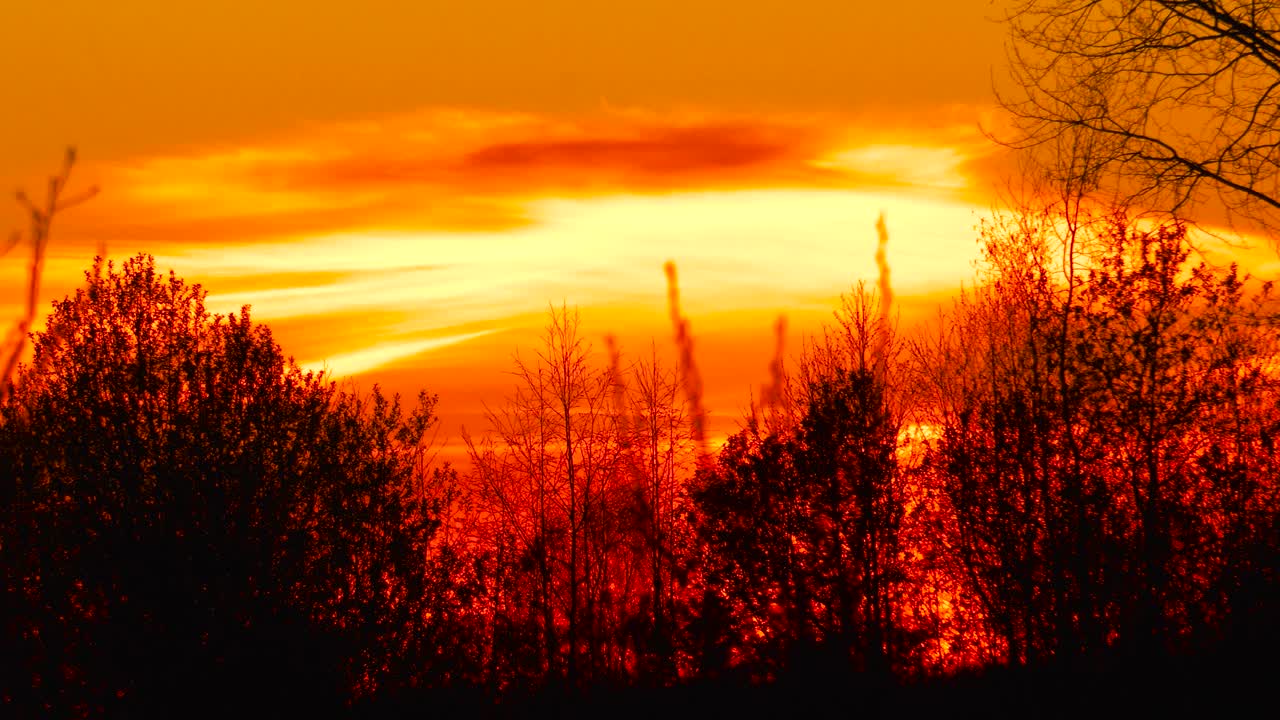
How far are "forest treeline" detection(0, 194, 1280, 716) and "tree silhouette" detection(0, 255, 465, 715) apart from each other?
0.23 feet

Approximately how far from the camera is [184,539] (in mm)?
30078

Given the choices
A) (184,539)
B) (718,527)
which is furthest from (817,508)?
(184,539)

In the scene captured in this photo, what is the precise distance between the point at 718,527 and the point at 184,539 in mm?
16009

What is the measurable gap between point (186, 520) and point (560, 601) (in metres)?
20.0

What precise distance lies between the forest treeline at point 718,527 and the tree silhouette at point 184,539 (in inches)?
2.8

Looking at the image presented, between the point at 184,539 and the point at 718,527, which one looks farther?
the point at 718,527

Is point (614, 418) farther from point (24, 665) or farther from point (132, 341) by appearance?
point (24, 665)

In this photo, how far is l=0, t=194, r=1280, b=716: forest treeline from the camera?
23.7 meters

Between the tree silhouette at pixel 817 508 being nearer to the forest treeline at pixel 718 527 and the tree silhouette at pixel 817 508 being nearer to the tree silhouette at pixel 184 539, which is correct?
the forest treeline at pixel 718 527

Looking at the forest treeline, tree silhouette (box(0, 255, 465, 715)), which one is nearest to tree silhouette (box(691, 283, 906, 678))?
the forest treeline

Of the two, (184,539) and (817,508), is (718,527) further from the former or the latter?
(184,539)

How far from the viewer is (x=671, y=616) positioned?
115 feet

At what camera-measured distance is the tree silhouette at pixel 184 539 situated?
95.6 feet

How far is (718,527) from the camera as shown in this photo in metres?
38.9
